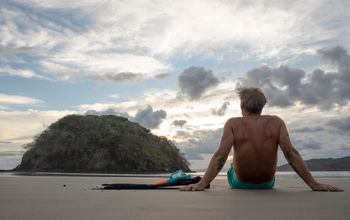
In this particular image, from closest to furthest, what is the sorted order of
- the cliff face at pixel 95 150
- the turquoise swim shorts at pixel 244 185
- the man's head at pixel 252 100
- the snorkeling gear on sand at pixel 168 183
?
the man's head at pixel 252 100 < the turquoise swim shorts at pixel 244 185 < the snorkeling gear on sand at pixel 168 183 < the cliff face at pixel 95 150

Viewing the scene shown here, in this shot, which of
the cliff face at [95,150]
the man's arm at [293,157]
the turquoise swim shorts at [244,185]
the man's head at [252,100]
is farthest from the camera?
the cliff face at [95,150]

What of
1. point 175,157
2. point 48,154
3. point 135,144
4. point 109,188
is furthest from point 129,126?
point 109,188

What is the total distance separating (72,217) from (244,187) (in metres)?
3.61

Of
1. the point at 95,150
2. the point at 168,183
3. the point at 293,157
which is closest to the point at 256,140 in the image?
the point at 293,157

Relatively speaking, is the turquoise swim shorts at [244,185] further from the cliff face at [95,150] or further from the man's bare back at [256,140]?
the cliff face at [95,150]

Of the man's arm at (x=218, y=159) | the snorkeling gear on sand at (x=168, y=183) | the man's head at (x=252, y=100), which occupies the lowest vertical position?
the snorkeling gear on sand at (x=168, y=183)

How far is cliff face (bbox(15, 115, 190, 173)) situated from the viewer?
79.5m

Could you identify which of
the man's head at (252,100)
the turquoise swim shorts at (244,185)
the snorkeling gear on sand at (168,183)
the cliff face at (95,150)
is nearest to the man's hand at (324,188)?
the turquoise swim shorts at (244,185)

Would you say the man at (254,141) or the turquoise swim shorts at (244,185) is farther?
the turquoise swim shorts at (244,185)

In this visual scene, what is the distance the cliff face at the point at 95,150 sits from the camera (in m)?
79.5

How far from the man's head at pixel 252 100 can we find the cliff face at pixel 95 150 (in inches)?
2976

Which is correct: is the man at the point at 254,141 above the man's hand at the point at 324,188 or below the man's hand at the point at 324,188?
above

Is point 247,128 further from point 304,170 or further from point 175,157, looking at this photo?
point 175,157

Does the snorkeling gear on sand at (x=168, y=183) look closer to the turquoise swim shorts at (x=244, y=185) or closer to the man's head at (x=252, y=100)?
the turquoise swim shorts at (x=244, y=185)
